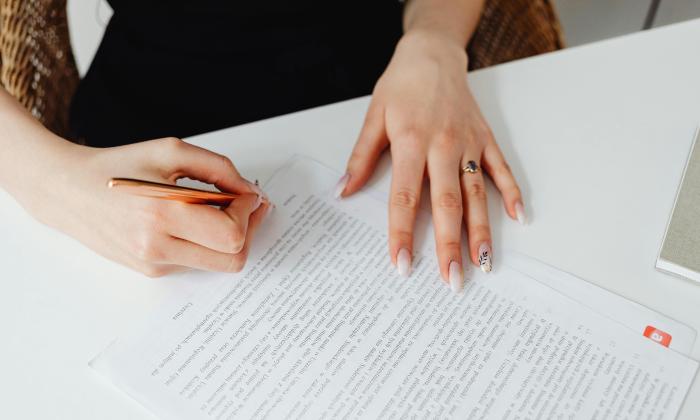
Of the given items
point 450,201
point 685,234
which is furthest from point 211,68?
point 685,234

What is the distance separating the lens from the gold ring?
0.69 metres

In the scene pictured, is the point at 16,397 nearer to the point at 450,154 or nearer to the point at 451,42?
the point at 450,154

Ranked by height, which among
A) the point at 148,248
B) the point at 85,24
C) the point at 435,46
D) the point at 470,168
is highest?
the point at 435,46

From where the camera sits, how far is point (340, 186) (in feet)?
2.21

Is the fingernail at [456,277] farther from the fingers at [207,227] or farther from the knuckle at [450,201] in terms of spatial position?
the fingers at [207,227]

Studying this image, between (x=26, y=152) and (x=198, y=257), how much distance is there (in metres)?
0.24

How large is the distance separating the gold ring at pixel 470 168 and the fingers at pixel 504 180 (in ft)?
0.06

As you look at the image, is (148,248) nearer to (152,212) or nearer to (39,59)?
(152,212)

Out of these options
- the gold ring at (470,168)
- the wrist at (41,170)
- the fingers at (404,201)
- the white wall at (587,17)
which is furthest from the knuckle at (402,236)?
the white wall at (587,17)

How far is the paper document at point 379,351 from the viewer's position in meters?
0.51

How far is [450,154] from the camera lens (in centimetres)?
69

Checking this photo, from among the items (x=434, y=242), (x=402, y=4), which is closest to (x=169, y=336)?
(x=434, y=242)

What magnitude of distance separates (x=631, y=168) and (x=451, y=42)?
29 cm

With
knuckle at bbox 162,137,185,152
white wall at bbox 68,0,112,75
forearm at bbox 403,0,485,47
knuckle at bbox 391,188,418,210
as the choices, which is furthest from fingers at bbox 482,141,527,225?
white wall at bbox 68,0,112,75
